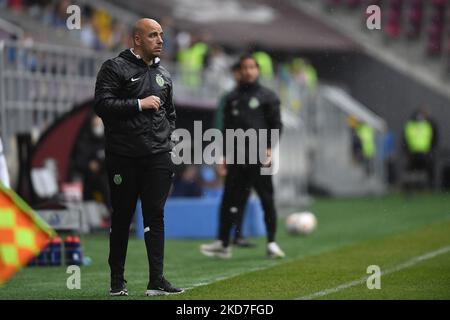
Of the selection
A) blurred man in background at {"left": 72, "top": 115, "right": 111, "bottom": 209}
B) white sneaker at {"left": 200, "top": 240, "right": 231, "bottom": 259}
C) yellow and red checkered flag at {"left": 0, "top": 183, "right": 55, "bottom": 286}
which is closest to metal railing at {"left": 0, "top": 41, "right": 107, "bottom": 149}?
blurred man in background at {"left": 72, "top": 115, "right": 111, "bottom": 209}

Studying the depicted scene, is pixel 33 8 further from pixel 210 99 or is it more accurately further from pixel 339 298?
pixel 339 298

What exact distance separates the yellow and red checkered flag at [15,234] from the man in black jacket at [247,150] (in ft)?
18.4

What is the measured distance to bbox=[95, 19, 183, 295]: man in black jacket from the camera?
959 centimetres

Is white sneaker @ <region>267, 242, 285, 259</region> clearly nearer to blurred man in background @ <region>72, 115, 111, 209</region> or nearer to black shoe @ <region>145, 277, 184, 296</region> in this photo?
black shoe @ <region>145, 277, 184, 296</region>

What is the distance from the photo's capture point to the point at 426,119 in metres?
27.8

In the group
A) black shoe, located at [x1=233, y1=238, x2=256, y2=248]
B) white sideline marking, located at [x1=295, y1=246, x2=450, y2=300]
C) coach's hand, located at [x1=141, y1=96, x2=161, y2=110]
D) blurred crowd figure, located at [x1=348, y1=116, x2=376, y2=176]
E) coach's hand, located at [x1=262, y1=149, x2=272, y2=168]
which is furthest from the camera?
blurred crowd figure, located at [x1=348, y1=116, x2=376, y2=176]

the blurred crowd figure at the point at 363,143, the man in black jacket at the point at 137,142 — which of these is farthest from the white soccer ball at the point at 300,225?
the blurred crowd figure at the point at 363,143

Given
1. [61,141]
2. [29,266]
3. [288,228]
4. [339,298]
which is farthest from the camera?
[61,141]

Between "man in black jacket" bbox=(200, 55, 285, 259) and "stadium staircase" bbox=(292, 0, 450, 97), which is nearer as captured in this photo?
"man in black jacket" bbox=(200, 55, 285, 259)

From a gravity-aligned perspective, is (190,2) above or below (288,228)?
above

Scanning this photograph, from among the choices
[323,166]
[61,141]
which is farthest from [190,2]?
[61,141]

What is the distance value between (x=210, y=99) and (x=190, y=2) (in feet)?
31.3

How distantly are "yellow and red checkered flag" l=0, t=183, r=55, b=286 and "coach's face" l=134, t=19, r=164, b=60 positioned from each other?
2.18 meters

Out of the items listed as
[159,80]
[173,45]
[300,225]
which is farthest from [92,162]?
[173,45]
